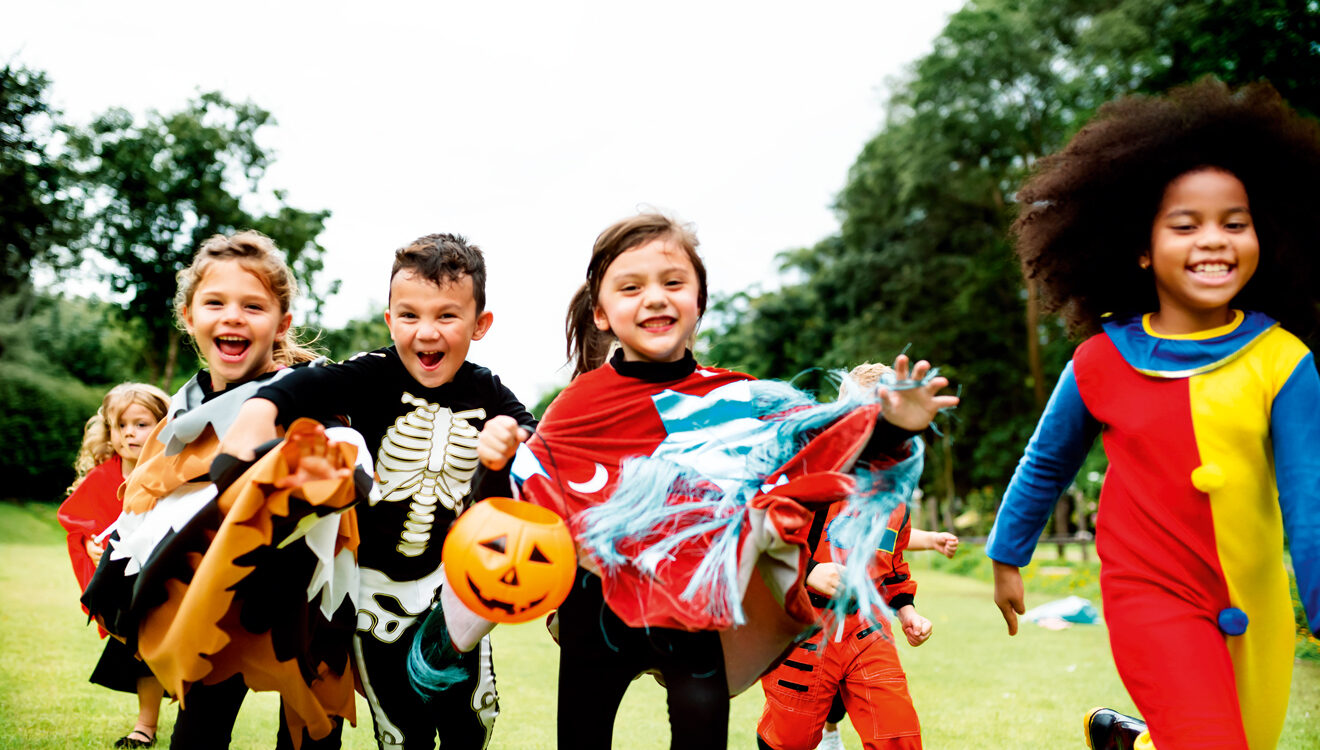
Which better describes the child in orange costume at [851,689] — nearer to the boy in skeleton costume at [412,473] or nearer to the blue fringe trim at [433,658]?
the boy in skeleton costume at [412,473]

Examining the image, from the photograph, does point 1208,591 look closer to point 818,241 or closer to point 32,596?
point 32,596

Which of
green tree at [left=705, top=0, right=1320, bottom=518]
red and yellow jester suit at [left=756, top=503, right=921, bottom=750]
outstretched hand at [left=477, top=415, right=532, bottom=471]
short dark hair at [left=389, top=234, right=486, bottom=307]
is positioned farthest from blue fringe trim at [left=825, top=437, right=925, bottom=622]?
green tree at [left=705, top=0, right=1320, bottom=518]

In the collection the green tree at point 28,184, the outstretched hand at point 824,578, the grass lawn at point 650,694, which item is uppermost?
the green tree at point 28,184

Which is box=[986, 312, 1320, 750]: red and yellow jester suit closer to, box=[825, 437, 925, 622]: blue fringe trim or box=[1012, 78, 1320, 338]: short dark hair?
box=[1012, 78, 1320, 338]: short dark hair

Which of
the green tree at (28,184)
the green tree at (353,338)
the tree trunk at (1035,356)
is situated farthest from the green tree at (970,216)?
the green tree at (28,184)

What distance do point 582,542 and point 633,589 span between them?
0.21 m

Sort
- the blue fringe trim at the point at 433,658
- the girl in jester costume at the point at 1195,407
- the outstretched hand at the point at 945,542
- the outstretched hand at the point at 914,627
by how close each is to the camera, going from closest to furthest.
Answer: the girl in jester costume at the point at 1195,407 < the blue fringe trim at the point at 433,658 < the outstretched hand at the point at 914,627 < the outstretched hand at the point at 945,542

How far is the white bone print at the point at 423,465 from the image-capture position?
374 cm

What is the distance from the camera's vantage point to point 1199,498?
2.98 meters

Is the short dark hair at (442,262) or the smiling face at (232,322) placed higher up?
the short dark hair at (442,262)

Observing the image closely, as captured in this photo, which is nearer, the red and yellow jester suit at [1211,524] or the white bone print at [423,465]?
the red and yellow jester suit at [1211,524]

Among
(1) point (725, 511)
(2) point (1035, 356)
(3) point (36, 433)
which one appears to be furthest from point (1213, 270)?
(3) point (36, 433)

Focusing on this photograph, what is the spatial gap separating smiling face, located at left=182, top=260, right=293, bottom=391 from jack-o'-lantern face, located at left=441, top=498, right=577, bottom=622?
132 centimetres

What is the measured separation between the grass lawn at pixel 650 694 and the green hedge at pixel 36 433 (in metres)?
18.9
